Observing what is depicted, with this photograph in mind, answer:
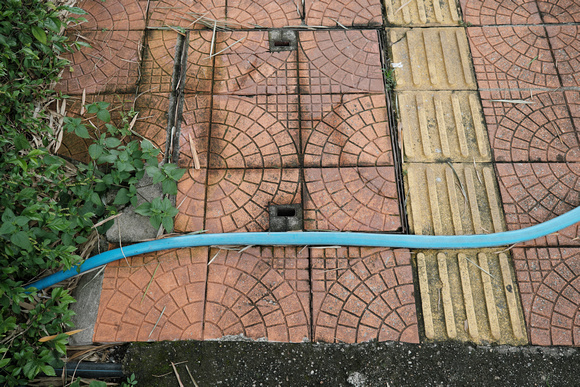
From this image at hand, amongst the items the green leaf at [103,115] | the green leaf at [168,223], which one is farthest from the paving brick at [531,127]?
the green leaf at [103,115]

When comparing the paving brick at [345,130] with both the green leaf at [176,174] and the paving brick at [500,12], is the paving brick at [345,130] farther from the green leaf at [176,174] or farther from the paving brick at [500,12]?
the paving brick at [500,12]

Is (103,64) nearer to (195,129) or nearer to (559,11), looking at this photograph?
(195,129)

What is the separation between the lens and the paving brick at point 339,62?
130 inches

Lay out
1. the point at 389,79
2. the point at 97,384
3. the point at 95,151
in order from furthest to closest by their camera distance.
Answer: the point at 389,79 < the point at 95,151 < the point at 97,384

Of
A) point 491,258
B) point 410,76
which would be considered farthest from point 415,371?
point 410,76

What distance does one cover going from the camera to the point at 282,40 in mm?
3484

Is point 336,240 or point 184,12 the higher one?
point 184,12

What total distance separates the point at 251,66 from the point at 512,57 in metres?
2.48

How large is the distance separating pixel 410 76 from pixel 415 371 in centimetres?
250

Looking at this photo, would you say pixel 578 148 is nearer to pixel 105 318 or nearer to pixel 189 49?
pixel 189 49

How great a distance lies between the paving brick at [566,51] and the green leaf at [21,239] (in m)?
4.46

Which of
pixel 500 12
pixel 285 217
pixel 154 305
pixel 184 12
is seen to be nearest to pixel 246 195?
pixel 285 217

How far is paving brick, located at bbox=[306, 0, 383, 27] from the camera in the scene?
3.58 metres

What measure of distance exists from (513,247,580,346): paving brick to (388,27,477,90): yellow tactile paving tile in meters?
1.59
